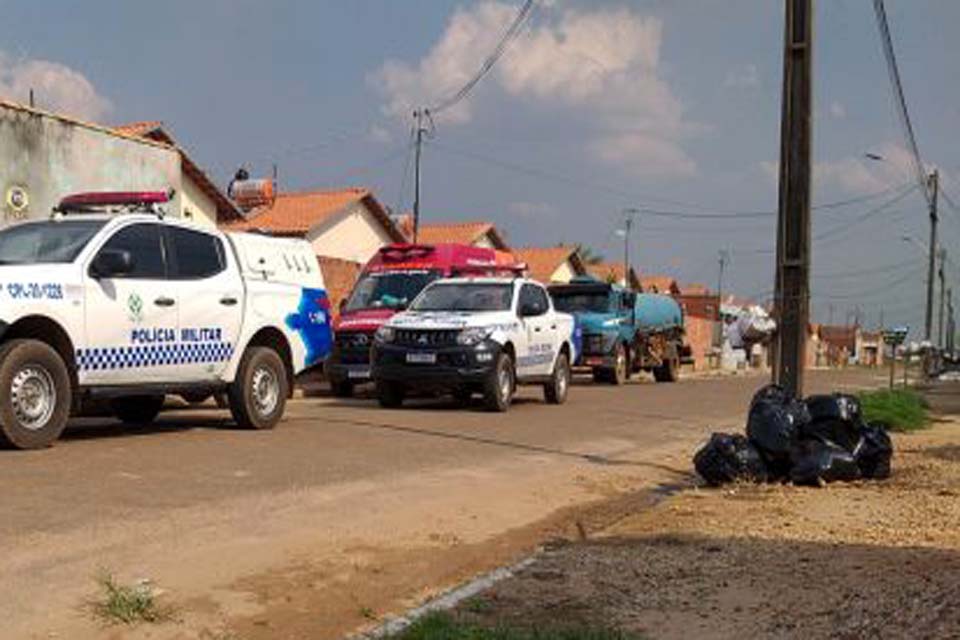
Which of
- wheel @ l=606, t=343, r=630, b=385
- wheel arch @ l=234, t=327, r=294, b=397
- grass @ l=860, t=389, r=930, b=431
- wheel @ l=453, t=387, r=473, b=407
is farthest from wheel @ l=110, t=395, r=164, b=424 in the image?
wheel @ l=606, t=343, r=630, b=385

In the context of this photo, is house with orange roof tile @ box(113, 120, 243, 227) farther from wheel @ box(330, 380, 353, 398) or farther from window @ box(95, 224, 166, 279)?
window @ box(95, 224, 166, 279)

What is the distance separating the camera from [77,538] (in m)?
6.82

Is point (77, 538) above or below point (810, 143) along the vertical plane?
below

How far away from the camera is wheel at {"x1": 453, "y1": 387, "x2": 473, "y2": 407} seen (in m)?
17.7

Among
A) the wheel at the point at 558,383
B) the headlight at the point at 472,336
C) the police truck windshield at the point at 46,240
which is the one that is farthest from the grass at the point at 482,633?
the wheel at the point at 558,383

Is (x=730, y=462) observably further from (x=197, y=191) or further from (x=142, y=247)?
(x=197, y=191)

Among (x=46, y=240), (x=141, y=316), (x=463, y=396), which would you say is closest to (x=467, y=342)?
(x=463, y=396)

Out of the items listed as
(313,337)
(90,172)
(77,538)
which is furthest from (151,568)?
(90,172)

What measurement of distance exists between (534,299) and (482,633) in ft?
45.5

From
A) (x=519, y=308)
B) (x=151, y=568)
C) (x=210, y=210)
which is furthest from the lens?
(x=210, y=210)

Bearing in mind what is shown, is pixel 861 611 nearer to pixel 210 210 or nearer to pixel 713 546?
pixel 713 546

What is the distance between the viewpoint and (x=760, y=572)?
21.3 ft

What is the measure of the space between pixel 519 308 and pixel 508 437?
14.7 ft

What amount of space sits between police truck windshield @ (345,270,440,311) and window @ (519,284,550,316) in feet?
8.71
